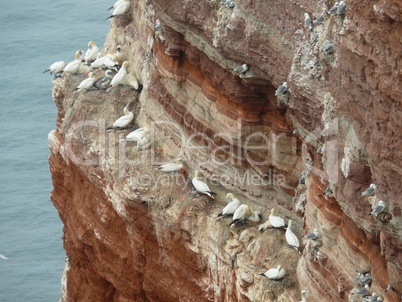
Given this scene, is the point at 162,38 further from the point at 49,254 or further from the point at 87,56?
the point at 49,254

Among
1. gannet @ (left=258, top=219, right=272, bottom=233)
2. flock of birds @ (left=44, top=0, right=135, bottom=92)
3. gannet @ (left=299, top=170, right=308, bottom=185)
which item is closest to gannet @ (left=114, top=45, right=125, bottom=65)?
flock of birds @ (left=44, top=0, right=135, bottom=92)

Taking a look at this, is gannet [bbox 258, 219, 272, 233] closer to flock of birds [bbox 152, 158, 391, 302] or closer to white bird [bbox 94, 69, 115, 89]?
flock of birds [bbox 152, 158, 391, 302]

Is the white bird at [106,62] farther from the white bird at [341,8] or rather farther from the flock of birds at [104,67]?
the white bird at [341,8]

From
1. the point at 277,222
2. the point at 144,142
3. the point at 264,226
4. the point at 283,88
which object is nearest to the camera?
the point at 283,88

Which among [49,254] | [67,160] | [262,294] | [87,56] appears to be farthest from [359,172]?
[49,254]

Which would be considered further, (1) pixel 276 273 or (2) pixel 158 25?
(2) pixel 158 25

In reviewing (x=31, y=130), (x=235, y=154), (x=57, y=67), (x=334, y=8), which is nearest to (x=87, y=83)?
(x=57, y=67)

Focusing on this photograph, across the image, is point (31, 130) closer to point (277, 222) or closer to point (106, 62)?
point (106, 62)
